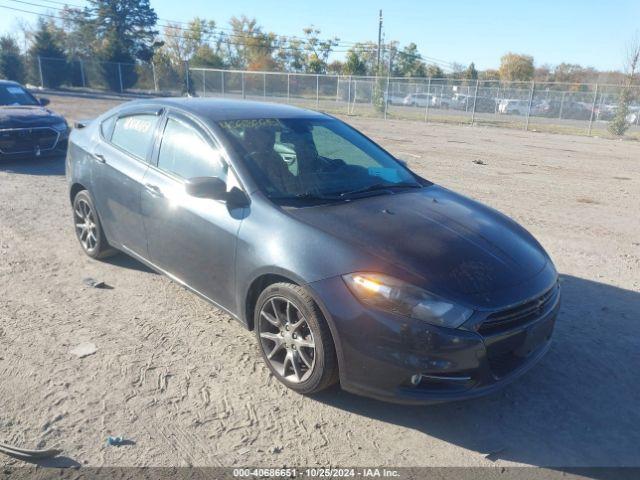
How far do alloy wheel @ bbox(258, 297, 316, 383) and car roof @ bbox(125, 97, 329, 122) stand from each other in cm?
163

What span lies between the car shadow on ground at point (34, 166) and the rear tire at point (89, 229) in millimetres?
4952

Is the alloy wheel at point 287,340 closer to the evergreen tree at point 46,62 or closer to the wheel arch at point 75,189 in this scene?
the wheel arch at point 75,189

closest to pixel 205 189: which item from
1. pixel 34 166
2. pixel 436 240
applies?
pixel 436 240

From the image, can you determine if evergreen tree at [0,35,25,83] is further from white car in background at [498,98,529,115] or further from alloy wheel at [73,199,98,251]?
alloy wheel at [73,199,98,251]

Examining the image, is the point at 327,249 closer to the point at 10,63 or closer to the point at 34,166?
the point at 34,166

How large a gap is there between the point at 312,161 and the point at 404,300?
5.38ft

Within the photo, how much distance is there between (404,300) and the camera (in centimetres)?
273

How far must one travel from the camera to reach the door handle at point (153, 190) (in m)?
4.01

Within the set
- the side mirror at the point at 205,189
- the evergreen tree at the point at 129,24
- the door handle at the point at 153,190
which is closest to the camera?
the side mirror at the point at 205,189

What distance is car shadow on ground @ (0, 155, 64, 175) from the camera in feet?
31.6

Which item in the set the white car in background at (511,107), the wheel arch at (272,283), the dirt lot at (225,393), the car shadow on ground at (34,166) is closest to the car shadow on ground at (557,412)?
the dirt lot at (225,393)

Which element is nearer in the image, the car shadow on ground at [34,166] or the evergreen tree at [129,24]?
the car shadow on ground at [34,166]

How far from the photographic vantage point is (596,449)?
109 inches

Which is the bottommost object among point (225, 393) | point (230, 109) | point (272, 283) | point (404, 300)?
point (225, 393)
